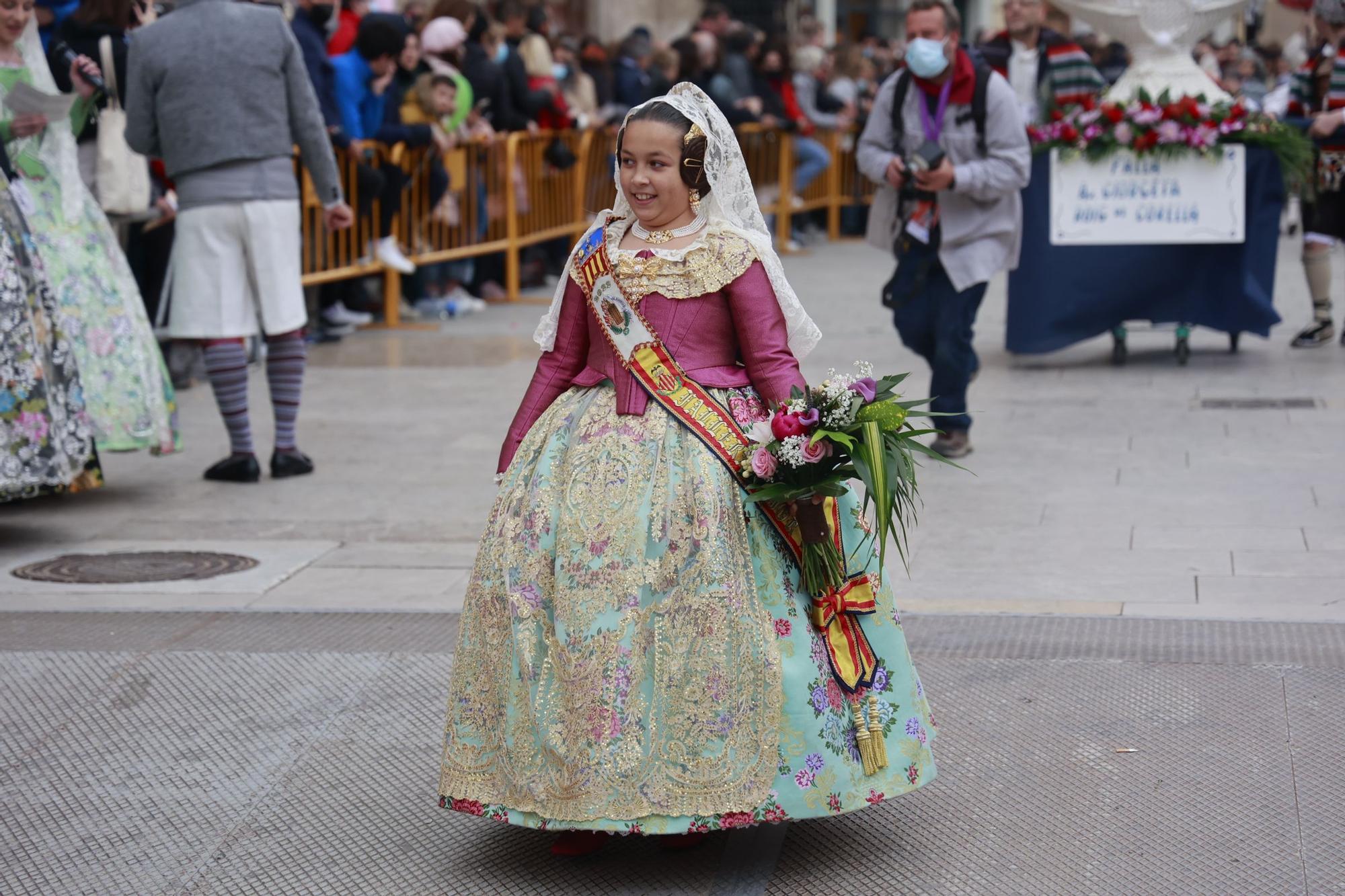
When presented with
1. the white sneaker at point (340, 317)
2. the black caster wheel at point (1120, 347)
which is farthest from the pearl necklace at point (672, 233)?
the white sneaker at point (340, 317)

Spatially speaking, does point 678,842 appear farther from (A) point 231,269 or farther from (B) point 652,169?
(A) point 231,269

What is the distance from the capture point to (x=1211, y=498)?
6879mm

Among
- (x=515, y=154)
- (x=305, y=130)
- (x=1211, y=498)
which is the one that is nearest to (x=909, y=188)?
(x=1211, y=498)

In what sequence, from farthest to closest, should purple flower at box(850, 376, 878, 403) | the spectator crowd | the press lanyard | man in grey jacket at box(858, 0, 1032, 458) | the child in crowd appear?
the child in crowd
the press lanyard
man in grey jacket at box(858, 0, 1032, 458)
the spectator crowd
purple flower at box(850, 376, 878, 403)

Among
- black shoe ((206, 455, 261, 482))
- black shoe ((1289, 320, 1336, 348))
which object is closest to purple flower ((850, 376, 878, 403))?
black shoe ((206, 455, 261, 482))

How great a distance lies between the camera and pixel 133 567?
622 cm

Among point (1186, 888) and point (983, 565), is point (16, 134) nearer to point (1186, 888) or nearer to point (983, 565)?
point (983, 565)

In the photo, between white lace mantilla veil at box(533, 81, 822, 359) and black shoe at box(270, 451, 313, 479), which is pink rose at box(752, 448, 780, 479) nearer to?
white lace mantilla veil at box(533, 81, 822, 359)

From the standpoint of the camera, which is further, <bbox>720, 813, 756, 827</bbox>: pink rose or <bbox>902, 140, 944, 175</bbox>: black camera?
<bbox>902, 140, 944, 175</bbox>: black camera

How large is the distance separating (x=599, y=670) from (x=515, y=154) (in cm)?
1041

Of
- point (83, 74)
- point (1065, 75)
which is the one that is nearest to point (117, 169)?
point (83, 74)

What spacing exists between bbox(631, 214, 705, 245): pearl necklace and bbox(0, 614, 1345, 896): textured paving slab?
1.25m

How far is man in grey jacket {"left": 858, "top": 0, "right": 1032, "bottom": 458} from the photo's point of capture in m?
7.37

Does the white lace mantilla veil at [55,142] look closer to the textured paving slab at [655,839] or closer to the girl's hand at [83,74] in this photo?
the girl's hand at [83,74]
